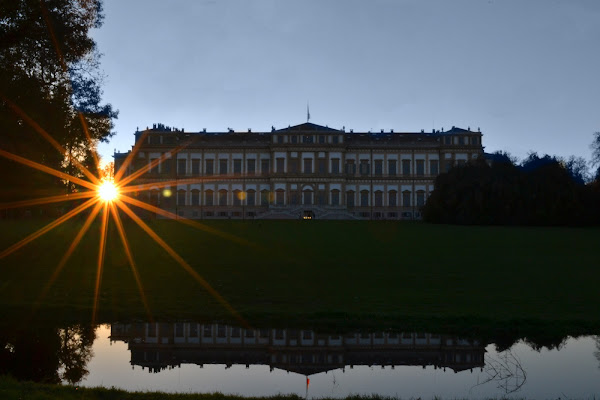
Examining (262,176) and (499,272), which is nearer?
(499,272)

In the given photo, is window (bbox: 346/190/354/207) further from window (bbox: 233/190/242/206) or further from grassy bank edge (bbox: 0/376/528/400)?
grassy bank edge (bbox: 0/376/528/400)

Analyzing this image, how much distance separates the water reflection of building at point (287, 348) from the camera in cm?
737

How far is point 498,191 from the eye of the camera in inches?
1654

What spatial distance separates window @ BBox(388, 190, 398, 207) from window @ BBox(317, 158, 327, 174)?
8.53m

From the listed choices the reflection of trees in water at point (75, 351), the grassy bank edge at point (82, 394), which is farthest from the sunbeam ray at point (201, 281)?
the grassy bank edge at point (82, 394)

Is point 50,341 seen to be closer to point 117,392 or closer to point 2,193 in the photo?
point 117,392

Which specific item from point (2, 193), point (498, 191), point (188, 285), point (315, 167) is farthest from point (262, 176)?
point (188, 285)

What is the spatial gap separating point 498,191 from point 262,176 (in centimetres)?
3279

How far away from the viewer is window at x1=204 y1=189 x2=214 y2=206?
69375mm

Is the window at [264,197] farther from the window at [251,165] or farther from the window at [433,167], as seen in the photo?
the window at [433,167]

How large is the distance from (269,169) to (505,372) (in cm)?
6213

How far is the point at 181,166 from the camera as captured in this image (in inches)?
2736

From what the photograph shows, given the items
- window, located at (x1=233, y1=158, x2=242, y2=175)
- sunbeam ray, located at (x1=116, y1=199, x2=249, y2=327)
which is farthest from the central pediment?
sunbeam ray, located at (x1=116, y1=199, x2=249, y2=327)

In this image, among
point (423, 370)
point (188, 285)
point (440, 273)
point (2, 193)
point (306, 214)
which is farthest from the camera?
point (306, 214)
